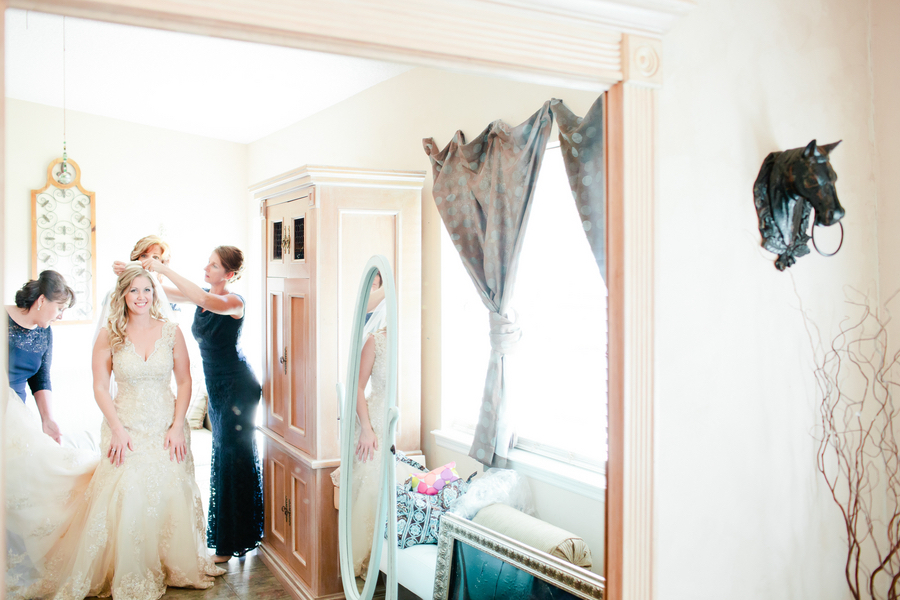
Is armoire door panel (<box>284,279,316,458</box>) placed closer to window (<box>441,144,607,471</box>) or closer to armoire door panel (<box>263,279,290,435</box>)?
armoire door panel (<box>263,279,290,435</box>)

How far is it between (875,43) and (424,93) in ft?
3.85

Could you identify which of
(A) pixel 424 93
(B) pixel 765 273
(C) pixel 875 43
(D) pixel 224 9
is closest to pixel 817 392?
(B) pixel 765 273

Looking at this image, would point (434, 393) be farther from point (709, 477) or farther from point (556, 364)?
point (709, 477)

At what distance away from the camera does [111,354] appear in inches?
44.5

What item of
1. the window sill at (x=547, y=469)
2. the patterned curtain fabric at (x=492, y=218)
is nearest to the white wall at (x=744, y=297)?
the window sill at (x=547, y=469)

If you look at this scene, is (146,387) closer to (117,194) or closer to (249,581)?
(117,194)

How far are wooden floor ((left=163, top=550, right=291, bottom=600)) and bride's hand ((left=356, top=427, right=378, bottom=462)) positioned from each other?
286mm

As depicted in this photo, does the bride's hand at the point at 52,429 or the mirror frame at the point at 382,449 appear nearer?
the bride's hand at the point at 52,429

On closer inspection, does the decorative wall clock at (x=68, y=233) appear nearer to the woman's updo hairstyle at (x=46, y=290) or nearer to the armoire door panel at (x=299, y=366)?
the woman's updo hairstyle at (x=46, y=290)

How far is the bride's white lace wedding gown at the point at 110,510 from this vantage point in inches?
41.1

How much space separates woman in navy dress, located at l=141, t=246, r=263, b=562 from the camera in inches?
49.8

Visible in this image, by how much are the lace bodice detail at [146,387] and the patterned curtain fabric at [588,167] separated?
88cm

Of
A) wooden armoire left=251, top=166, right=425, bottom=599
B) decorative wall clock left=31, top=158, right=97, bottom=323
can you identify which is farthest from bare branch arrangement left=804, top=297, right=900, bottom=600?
decorative wall clock left=31, top=158, right=97, bottom=323

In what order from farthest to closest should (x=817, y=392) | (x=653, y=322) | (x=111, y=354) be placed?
(x=817, y=392) < (x=653, y=322) < (x=111, y=354)
